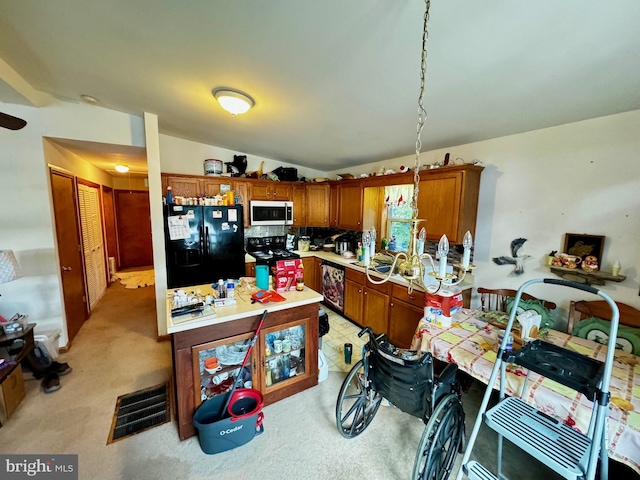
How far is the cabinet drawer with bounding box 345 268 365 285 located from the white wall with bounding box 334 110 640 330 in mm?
1331

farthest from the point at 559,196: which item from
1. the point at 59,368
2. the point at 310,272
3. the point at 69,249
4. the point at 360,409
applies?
the point at 69,249

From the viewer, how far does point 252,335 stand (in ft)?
6.26

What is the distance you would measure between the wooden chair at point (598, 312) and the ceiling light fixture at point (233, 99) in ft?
10.5

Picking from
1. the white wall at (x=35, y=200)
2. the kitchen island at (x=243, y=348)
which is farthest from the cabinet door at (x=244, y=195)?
the kitchen island at (x=243, y=348)

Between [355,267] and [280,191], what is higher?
[280,191]

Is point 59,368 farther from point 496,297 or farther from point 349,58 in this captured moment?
point 496,297

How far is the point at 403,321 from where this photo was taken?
284 centimetres

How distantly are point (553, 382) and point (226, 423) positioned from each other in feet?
6.54

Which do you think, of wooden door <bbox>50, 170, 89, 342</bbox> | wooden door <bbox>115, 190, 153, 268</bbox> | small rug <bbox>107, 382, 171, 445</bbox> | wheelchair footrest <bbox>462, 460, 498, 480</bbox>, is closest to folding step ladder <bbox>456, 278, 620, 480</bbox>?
wheelchair footrest <bbox>462, 460, 498, 480</bbox>

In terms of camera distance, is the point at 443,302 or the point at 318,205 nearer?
the point at 443,302

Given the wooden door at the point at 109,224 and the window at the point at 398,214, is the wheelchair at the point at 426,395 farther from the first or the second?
the wooden door at the point at 109,224

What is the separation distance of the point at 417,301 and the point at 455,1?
92.0 inches

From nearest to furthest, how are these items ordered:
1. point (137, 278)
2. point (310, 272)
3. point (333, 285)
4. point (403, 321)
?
point (403, 321)
point (333, 285)
point (310, 272)
point (137, 278)

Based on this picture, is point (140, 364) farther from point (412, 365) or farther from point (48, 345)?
point (412, 365)
